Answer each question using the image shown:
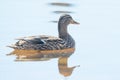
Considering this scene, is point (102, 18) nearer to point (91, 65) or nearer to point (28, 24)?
point (28, 24)

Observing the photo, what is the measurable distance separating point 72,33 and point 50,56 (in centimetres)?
142

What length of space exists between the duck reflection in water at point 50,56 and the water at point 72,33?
0.06 meters

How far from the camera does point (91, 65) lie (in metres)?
12.2

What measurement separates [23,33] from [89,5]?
336 cm

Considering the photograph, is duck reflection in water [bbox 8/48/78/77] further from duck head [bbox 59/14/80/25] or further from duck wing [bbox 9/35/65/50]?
duck head [bbox 59/14/80/25]

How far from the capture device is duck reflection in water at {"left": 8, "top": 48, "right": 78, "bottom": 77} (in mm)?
12212

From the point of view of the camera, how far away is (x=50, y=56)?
13086 mm

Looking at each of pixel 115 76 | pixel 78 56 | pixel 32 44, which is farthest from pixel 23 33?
pixel 115 76

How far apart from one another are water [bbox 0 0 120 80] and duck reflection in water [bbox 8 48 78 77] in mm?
62

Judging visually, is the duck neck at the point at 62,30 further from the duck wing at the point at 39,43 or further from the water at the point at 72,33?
the duck wing at the point at 39,43

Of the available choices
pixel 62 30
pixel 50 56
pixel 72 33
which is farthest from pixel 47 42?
pixel 72 33

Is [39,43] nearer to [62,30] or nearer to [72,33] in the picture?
[62,30]

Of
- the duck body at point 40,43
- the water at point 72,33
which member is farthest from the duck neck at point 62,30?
the duck body at point 40,43

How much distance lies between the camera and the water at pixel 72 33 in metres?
11.7
